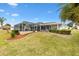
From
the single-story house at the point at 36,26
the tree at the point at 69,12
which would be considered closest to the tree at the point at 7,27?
the single-story house at the point at 36,26

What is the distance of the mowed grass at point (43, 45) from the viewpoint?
2.53 m

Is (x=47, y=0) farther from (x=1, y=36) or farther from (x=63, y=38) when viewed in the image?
(x=1, y=36)

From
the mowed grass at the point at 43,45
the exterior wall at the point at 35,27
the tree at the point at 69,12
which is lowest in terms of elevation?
the mowed grass at the point at 43,45

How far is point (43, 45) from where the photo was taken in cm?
259

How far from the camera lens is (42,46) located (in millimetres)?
2580

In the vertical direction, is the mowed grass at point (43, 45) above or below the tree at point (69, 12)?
below

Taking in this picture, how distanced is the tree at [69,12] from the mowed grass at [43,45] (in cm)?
16

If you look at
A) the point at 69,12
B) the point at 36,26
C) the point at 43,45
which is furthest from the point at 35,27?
the point at 69,12

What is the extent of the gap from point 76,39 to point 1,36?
0.91m

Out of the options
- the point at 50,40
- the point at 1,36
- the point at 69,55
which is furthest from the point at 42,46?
the point at 1,36

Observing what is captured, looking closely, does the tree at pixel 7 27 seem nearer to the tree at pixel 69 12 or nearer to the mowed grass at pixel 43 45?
the mowed grass at pixel 43 45

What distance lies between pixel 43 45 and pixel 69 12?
20.1 inches

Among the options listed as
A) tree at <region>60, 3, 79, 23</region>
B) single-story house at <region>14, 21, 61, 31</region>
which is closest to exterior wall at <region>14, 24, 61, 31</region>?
single-story house at <region>14, 21, 61, 31</region>

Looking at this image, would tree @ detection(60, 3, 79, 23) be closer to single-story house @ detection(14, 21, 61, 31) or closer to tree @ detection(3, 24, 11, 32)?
single-story house @ detection(14, 21, 61, 31)
